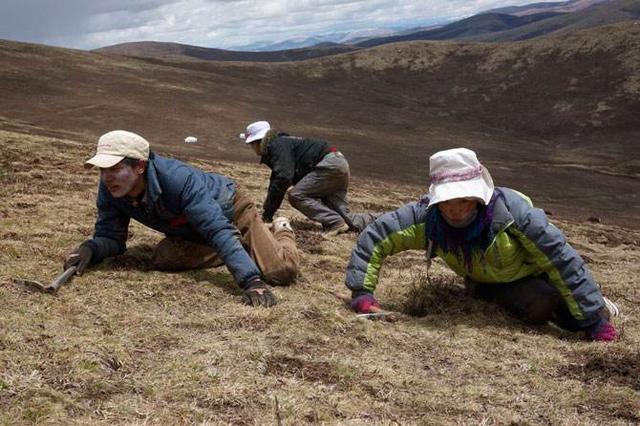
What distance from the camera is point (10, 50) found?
43906 millimetres

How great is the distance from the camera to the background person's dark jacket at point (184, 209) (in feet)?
21.1

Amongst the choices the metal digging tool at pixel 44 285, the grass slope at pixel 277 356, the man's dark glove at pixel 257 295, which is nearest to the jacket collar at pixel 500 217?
the grass slope at pixel 277 356

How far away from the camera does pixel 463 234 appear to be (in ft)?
19.0

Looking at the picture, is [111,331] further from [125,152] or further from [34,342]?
[125,152]

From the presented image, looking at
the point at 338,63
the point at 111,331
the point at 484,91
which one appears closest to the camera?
the point at 111,331

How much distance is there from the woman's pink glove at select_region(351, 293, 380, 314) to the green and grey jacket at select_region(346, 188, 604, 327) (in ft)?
0.23

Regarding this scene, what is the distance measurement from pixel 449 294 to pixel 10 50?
146ft

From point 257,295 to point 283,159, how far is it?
4279 millimetres

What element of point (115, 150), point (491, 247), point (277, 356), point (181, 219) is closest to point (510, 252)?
point (491, 247)

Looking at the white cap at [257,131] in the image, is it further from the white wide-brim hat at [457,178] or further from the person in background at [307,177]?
the white wide-brim hat at [457,178]

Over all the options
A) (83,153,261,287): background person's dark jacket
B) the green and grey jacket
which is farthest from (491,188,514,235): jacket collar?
(83,153,261,287): background person's dark jacket

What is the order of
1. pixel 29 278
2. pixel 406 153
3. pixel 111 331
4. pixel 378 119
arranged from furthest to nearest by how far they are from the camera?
pixel 378 119
pixel 406 153
pixel 29 278
pixel 111 331

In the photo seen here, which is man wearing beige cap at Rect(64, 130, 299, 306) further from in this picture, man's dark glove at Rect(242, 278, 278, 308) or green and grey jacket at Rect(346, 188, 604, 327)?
green and grey jacket at Rect(346, 188, 604, 327)

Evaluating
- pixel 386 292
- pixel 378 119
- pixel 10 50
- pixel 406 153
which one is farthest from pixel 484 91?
pixel 386 292
